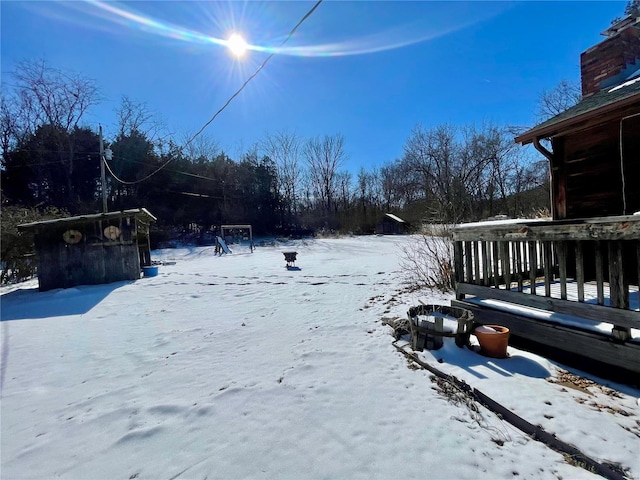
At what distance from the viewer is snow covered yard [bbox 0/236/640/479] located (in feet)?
6.55

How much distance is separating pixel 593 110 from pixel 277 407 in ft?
19.9

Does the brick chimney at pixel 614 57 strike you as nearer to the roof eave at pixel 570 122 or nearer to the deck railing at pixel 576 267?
the roof eave at pixel 570 122

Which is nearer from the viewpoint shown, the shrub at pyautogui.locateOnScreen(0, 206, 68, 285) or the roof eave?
the roof eave

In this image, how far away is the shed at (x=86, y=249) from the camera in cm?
881

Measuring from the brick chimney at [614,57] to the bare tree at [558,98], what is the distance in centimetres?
1668

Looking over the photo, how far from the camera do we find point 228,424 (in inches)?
95.3

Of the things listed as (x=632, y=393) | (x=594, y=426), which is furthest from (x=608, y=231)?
(x=594, y=426)

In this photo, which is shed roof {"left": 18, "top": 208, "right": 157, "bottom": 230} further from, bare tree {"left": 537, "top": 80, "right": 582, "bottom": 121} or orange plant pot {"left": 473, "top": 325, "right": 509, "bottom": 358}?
bare tree {"left": 537, "top": 80, "right": 582, "bottom": 121}

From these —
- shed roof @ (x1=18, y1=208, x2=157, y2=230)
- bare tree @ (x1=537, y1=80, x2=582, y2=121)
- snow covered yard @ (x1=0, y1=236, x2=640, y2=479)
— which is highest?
bare tree @ (x1=537, y1=80, x2=582, y2=121)

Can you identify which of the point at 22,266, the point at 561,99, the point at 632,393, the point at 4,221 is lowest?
the point at 632,393

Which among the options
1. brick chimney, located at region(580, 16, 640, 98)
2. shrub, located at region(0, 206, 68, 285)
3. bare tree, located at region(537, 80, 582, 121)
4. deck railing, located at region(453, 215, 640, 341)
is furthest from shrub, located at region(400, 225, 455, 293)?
bare tree, located at region(537, 80, 582, 121)

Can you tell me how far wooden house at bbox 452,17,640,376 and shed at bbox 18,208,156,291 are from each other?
9457 millimetres

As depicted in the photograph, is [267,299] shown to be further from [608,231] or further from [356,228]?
[356,228]

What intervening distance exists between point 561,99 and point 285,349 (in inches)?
992
